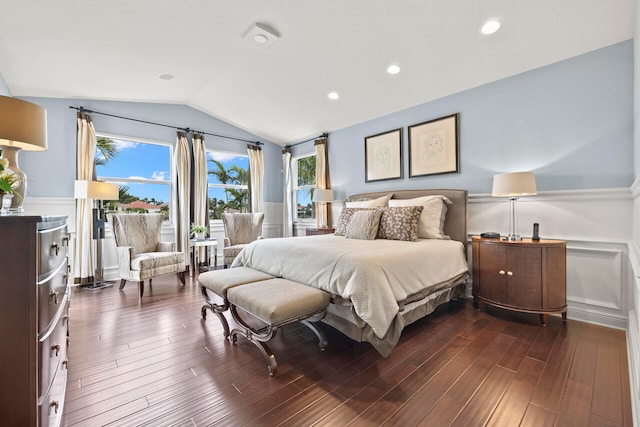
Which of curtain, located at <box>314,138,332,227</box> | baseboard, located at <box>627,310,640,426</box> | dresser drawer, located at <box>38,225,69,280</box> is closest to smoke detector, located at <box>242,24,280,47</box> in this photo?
curtain, located at <box>314,138,332,227</box>

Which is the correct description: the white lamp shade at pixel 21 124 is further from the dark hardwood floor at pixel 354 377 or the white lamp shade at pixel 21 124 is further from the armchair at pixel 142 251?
Answer: the armchair at pixel 142 251

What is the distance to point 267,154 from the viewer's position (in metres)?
6.23

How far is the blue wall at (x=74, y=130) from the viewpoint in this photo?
3.90m

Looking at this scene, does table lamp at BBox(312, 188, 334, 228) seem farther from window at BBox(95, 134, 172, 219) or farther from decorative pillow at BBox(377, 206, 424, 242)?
window at BBox(95, 134, 172, 219)

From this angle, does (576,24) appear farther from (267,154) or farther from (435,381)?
(267,154)

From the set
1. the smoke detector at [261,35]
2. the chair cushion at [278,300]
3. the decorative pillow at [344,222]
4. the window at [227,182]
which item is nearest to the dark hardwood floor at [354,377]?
the chair cushion at [278,300]

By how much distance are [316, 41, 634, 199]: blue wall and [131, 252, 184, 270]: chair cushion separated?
3.58 m

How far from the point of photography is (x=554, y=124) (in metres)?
2.77

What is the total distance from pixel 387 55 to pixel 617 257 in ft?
9.50

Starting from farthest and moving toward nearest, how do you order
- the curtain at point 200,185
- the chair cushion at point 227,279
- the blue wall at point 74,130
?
the curtain at point 200,185, the blue wall at point 74,130, the chair cushion at point 227,279

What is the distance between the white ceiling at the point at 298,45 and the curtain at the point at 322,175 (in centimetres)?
105

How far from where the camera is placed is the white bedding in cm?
192

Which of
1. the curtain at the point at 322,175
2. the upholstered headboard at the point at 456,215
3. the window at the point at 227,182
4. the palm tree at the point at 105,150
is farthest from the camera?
the window at the point at 227,182

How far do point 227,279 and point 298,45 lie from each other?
260 cm
